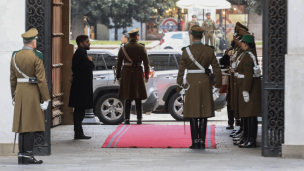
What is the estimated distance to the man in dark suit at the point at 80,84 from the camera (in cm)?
995

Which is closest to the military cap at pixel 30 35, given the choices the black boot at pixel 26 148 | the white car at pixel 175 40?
the black boot at pixel 26 148

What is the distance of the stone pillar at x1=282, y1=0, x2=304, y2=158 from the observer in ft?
25.6

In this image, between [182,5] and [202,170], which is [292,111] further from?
[182,5]

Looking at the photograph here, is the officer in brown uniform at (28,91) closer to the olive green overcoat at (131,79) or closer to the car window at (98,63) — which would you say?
the olive green overcoat at (131,79)

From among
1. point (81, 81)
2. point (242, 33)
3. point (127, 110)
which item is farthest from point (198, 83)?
point (127, 110)

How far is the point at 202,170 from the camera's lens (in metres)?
7.18

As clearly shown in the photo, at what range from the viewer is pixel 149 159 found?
799cm

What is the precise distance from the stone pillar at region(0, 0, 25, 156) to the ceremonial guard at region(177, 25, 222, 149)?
2.46m

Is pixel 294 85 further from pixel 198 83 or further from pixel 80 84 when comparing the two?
pixel 80 84

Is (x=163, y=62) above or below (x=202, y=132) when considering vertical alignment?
above

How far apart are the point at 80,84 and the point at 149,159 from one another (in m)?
2.57

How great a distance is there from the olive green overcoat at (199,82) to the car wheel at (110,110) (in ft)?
13.7

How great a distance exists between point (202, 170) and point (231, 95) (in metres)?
2.98

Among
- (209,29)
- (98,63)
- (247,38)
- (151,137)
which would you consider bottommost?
(151,137)
